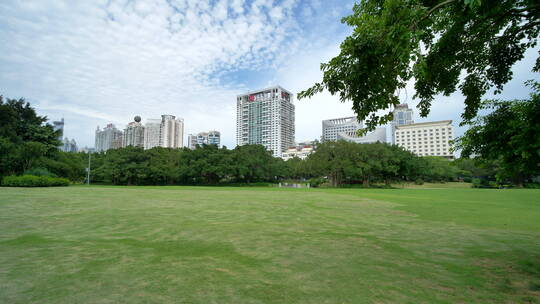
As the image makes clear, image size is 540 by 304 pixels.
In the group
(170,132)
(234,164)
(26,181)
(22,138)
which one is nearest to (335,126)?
(170,132)

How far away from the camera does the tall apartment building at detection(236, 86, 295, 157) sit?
124 m

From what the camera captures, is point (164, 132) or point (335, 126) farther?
point (335, 126)

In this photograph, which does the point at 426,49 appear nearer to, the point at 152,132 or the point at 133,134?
the point at 133,134

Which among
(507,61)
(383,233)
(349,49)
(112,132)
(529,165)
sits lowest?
(383,233)

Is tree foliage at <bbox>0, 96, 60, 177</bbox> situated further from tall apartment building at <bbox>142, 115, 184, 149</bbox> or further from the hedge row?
tall apartment building at <bbox>142, 115, 184, 149</bbox>

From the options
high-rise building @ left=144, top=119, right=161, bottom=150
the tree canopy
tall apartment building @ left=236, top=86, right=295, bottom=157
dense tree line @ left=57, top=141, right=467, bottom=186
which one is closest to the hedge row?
dense tree line @ left=57, top=141, right=467, bottom=186

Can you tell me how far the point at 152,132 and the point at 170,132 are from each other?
866 centimetres

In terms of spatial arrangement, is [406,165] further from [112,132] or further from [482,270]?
[112,132]

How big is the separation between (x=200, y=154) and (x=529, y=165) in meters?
44.2

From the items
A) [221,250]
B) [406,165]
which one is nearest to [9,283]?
[221,250]

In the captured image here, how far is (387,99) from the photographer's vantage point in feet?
13.2

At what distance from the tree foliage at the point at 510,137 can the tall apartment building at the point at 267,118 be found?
394 ft

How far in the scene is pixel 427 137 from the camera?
115 m

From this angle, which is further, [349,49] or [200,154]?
[200,154]
